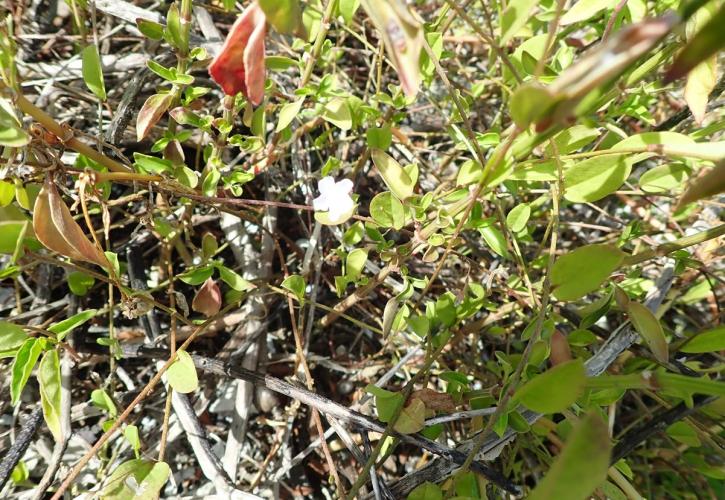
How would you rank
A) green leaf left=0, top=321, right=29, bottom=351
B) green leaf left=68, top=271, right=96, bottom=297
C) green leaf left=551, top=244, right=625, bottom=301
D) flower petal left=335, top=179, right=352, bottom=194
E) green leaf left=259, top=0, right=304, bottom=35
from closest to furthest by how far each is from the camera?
green leaf left=259, top=0, right=304, bottom=35, green leaf left=551, top=244, right=625, bottom=301, green leaf left=0, top=321, right=29, bottom=351, flower petal left=335, top=179, right=352, bottom=194, green leaf left=68, top=271, right=96, bottom=297

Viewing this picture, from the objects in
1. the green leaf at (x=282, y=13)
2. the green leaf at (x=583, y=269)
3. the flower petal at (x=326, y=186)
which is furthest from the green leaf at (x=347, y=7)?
the green leaf at (x=583, y=269)

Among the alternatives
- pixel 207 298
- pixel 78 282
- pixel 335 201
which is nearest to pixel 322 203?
pixel 335 201

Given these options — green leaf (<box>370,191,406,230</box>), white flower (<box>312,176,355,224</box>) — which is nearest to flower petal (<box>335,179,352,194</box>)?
white flower (<box>312,176,355,224</box>)

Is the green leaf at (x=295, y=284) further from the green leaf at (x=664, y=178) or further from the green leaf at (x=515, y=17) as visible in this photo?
the green leaf at (x=664, y=178)

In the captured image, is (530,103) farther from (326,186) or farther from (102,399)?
(102,399)

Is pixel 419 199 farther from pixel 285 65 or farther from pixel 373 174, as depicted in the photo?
pixel 373 174

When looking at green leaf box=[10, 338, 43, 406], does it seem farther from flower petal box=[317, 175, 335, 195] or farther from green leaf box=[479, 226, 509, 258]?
green leaf box=[479, 226, 509, 258]
